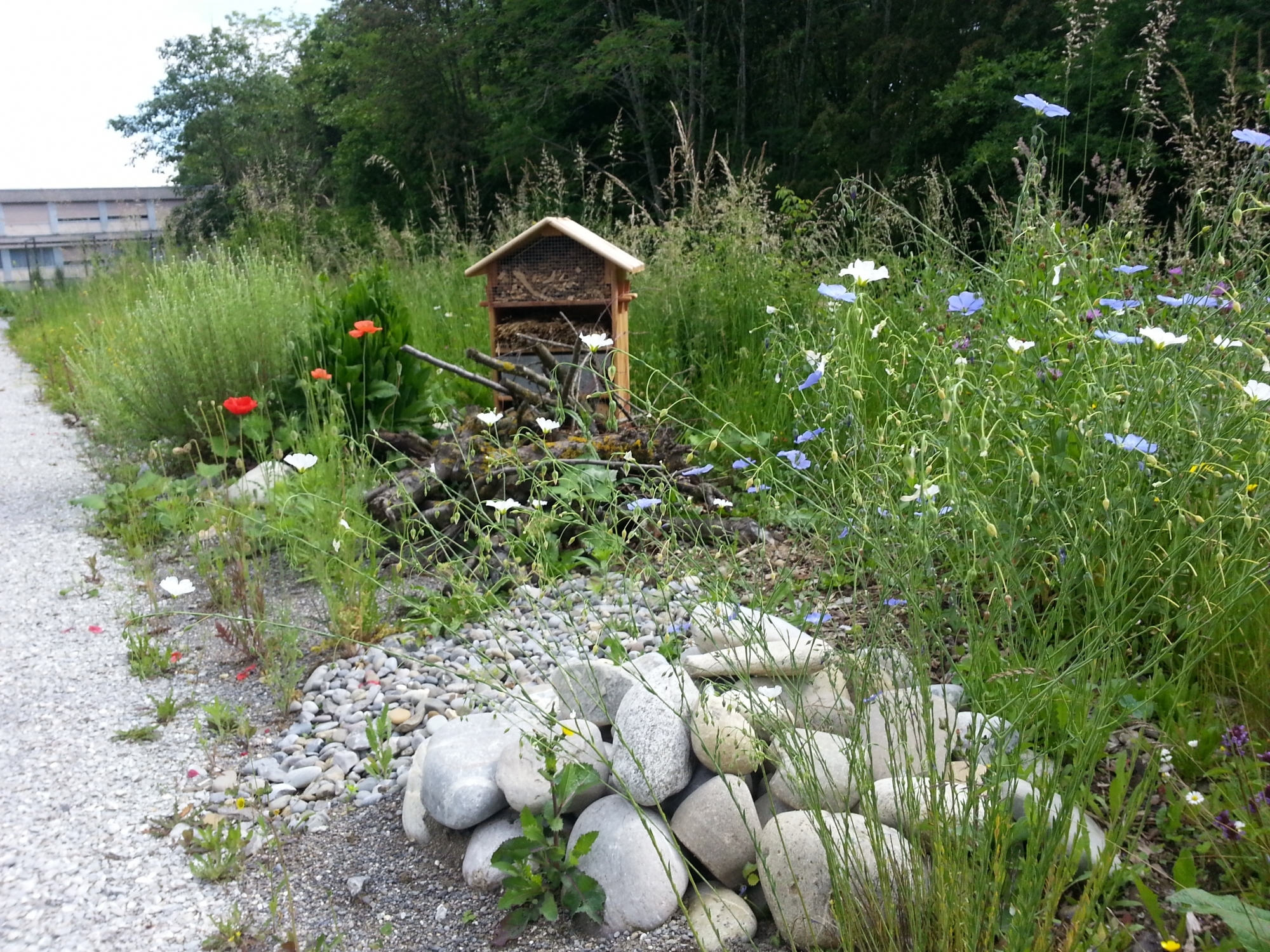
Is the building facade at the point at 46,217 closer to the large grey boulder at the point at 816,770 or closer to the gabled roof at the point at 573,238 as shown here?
the gabled roof at the point at 573,238

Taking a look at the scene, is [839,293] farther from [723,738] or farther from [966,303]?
[723,738]

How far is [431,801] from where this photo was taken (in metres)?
2.24

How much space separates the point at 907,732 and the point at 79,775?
2.18 meters

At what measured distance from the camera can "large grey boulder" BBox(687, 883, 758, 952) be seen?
1.87 meters

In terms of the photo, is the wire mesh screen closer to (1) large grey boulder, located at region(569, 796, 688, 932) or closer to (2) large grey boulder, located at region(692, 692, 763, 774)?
(2) large grey boulder, located at region(692, 692, 763, 774)

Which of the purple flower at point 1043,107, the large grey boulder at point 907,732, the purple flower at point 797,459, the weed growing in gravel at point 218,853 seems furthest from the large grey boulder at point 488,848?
the purple flower at point 1043,107

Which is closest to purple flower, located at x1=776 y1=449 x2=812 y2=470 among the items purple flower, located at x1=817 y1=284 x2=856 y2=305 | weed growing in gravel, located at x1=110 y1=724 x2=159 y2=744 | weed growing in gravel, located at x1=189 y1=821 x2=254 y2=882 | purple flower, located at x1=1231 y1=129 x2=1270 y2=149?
purple flower, located at x1=817 y1=284 x2=856 y2=305

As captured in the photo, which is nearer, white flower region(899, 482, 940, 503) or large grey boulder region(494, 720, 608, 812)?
white flower region(899, 482, 940, 503)

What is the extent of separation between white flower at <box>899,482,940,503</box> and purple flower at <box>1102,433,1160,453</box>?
26cm

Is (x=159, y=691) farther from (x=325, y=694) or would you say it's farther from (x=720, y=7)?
(x=720, y=7)

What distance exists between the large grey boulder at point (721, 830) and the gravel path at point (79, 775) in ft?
3.39

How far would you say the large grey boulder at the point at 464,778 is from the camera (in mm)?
2201

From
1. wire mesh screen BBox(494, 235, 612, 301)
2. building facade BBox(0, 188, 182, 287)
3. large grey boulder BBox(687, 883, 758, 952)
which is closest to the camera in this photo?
large grey boulder BBox(687, 883, 758, 952)

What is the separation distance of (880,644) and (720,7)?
1584cm
